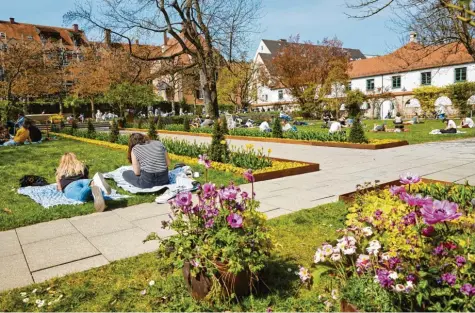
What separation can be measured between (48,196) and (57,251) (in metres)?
2.67

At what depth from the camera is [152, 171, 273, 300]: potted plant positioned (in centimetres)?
259

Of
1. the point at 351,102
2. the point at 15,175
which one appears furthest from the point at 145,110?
the point at 15,175

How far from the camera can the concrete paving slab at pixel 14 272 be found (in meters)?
3.36

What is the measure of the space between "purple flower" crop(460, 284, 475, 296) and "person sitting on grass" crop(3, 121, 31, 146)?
1659 cm

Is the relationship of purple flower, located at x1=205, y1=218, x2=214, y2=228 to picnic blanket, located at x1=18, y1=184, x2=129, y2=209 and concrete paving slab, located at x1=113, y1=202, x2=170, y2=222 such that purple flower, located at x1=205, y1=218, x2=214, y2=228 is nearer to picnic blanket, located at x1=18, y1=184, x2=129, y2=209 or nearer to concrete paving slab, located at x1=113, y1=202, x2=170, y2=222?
concrete paving slab, located at x1=113, y1=202, x2=170, y2=222

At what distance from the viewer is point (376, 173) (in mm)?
7965

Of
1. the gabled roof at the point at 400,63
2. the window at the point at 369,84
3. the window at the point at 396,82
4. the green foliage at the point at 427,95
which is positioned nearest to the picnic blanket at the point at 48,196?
the gabled roof at the point at 400,63

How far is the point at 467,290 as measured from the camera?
198cm

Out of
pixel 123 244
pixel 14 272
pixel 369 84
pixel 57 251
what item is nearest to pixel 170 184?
pixel 123 244

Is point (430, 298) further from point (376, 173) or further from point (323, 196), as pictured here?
point (376, 173)

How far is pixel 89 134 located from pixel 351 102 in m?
25.2

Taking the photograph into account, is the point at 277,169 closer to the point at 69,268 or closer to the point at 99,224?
the point at 99,224

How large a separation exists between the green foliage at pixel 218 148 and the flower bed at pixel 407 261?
6540 mm

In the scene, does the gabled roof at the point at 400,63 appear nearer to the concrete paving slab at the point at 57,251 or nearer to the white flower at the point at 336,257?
the concrete paving slab at the point at 57,251
